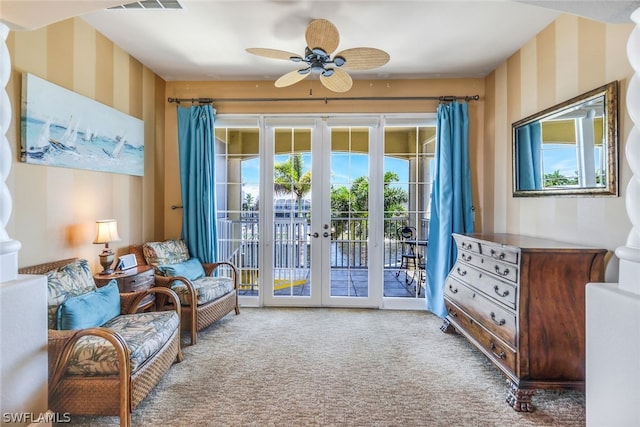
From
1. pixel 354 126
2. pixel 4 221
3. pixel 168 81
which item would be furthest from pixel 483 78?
pixel 4 221

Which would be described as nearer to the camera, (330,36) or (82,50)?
(330,36)

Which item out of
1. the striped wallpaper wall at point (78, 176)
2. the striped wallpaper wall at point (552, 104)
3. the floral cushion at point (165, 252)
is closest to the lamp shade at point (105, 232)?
the striped wallpaper wall at point (78, 176)

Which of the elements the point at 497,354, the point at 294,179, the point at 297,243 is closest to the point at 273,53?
the point at 294,179

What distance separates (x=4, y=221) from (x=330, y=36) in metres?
2.25

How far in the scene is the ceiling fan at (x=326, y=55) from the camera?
2.20 meters

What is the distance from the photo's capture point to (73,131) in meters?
2.54

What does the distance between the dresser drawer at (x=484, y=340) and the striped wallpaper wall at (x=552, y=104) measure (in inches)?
34.3

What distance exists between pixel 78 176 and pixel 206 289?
1.56 metres

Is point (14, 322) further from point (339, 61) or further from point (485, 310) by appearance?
point (485, 310)

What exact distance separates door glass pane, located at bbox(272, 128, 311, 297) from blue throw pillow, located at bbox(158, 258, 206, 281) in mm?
955

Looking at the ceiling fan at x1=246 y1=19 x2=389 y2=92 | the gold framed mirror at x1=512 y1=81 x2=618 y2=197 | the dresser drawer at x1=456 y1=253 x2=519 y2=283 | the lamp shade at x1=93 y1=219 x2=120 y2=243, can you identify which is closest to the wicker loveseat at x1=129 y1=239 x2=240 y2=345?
the lamp shade at x1=93 y1=219 x2=120 y2=243

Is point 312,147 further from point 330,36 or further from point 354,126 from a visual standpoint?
point 330,36

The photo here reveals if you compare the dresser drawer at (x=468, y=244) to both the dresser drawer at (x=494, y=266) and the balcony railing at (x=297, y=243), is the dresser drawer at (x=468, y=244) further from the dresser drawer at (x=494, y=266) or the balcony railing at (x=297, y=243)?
the balcony railing at (x=297, y=243)

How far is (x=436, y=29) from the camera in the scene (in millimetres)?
2686
